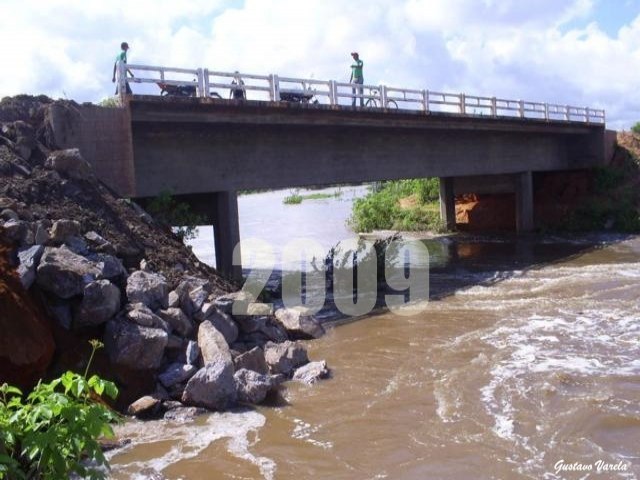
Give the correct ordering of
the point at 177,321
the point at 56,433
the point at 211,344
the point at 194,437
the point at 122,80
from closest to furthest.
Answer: the point at 56,433
the point at 194,437
the point at 211,344
the point at 177,321
the point at 122,80

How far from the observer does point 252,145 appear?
632 inches

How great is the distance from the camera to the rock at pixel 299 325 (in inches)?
449

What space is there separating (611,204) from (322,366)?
25.0m

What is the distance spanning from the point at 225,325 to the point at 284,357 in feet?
3.55

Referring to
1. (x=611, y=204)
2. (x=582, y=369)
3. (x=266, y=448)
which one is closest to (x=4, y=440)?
(x=266, y=448)

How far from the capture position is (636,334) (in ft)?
36.1

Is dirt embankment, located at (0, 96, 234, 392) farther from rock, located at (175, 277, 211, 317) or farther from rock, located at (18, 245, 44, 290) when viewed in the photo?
rock, located at (175, 277, 211, 317)

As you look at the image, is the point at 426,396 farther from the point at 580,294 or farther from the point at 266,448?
the point at 580,294

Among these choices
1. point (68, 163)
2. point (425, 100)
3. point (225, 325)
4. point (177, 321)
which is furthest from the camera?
point (425, 100)

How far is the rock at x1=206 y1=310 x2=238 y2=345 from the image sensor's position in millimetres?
9656

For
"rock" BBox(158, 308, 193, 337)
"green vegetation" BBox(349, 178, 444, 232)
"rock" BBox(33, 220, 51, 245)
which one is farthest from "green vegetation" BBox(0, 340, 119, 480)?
"green vegetation" BBox(349, 178, 444, 232)

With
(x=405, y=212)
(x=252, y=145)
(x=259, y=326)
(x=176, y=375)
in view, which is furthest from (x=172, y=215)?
(x=405, y=212)

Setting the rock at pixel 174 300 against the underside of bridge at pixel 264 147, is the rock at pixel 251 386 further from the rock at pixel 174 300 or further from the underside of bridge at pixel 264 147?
the underside of bridge at pixel 264 147

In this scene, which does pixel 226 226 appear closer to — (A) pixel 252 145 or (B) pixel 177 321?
(A) pixel 252 145
